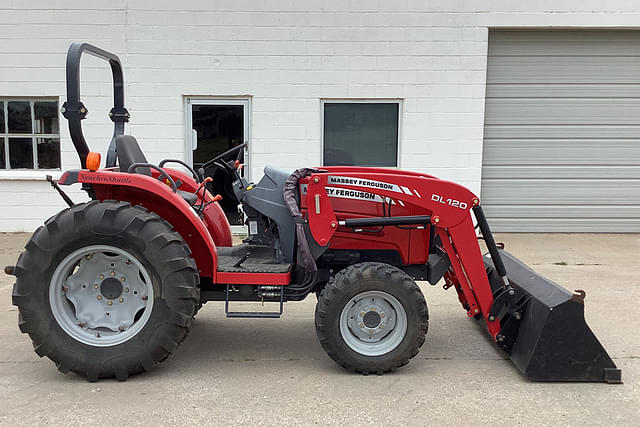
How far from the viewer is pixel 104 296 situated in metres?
3.74

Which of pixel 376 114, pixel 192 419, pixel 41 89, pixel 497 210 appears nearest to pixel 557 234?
pixel 497 210

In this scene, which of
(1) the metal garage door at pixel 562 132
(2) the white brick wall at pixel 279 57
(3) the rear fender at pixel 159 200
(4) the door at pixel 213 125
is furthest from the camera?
(1) the metal garage door at pixel 562 132

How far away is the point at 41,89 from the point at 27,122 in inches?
23.2

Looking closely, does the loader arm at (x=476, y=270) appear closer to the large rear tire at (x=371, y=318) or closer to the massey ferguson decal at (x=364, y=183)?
the massey ferguson decal at (x=364, y=183)

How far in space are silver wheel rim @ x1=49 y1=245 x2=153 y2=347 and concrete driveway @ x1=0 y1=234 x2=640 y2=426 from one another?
344 mm

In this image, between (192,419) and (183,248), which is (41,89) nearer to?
(183,248)

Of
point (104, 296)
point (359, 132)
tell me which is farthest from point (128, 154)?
point (359, 132)

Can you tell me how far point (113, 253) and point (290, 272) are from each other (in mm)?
1169

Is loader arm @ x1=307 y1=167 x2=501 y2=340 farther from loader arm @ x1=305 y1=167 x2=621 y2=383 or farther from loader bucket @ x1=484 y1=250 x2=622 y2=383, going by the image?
loader bucket @ x1=484 y1=250 x2=622 y2=383

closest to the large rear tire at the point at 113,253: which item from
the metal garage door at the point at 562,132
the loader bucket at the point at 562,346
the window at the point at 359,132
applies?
the loader bucket at the point at 562,346

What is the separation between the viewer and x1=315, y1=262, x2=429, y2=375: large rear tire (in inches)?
144

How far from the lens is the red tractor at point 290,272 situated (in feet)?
11.7

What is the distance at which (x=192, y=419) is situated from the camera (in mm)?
3166

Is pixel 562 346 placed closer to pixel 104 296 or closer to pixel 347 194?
pixel 347 194
